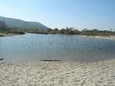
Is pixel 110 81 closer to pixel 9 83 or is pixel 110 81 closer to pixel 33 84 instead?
pixel 33 84

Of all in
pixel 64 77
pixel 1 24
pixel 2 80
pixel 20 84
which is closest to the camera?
pixel 20 84

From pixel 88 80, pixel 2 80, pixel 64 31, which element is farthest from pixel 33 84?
pixel 64 31

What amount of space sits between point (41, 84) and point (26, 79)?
1.49 metres

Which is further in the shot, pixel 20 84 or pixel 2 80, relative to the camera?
pixel 2 80

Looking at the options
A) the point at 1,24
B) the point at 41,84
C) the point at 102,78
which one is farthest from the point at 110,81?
the point at 1,24

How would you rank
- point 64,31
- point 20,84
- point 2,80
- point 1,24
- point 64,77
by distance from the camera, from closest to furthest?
point 20,84, point 2,80, point 64,77, point 1,24, point 64,31

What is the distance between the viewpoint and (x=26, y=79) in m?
11.7

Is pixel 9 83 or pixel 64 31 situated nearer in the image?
pixel 9 83

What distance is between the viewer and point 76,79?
38.2 feet

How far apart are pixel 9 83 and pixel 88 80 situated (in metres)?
4.41

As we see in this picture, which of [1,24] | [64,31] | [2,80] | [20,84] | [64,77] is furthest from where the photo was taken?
[64,31]

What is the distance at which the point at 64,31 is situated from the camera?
7623 inches

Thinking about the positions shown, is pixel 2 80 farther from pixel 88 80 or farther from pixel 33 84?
pixel 88 80

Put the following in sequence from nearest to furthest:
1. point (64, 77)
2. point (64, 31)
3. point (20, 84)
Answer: point (20, 84)
point (64, 77)
point (64, 31)
